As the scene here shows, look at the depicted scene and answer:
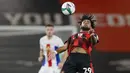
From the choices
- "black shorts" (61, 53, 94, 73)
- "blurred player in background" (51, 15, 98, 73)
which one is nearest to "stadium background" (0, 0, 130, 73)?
"blurred player in background" (51, 15, 98, 73)

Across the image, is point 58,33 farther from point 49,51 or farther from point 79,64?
point 79,64

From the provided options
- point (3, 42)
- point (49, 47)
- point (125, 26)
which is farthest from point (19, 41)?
point (125, 26)

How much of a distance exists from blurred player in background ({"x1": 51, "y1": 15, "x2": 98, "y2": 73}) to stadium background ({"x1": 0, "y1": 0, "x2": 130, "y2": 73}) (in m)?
4.38

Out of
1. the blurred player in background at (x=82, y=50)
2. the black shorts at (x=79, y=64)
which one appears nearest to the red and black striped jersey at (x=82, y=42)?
the blurred player in background at (x=82, y=50)

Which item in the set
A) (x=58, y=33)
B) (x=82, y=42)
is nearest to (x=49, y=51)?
(x=58, y=33)

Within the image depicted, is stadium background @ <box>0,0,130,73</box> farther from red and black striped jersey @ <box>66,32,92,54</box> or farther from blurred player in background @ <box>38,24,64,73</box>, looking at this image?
red and black striped jersey @ <box>66,32,92,54</box>

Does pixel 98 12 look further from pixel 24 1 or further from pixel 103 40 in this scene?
pixel 24 1

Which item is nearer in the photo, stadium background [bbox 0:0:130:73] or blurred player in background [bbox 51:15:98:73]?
blurred player in background [bbox 51:15:98:73]

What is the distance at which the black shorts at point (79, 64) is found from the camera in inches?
339

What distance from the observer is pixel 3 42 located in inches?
514

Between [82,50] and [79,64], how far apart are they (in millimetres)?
259

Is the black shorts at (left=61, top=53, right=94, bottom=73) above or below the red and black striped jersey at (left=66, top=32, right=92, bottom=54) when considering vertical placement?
below

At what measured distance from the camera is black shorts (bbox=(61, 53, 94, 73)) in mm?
8617

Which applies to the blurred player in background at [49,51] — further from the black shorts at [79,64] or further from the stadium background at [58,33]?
the black shorts at [79,64]
